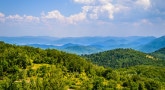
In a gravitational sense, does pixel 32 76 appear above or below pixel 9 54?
below

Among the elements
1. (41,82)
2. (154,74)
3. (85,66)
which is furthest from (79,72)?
(154,74)

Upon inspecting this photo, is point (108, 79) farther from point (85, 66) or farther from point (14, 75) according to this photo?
point (14, 75)

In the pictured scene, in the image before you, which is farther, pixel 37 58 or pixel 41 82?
pixel 37 58

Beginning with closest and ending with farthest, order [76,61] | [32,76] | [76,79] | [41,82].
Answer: [41,82] → [32,76] → [76,79] → [76,61]

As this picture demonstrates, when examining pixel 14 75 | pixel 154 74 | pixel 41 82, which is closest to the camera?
pixel 41 82

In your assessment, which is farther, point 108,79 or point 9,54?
point 108,79

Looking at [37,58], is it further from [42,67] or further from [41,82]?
[41,82]

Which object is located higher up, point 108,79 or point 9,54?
point 9,54

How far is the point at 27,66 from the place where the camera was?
9175 cm

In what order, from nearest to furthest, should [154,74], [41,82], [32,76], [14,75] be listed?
[41,82] < [14,75] < [32,76] < [154,74]

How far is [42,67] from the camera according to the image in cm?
8956

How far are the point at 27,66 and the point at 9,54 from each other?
709 cm

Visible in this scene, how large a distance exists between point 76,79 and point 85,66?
44.3 ft

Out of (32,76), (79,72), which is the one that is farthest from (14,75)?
(79,72)
